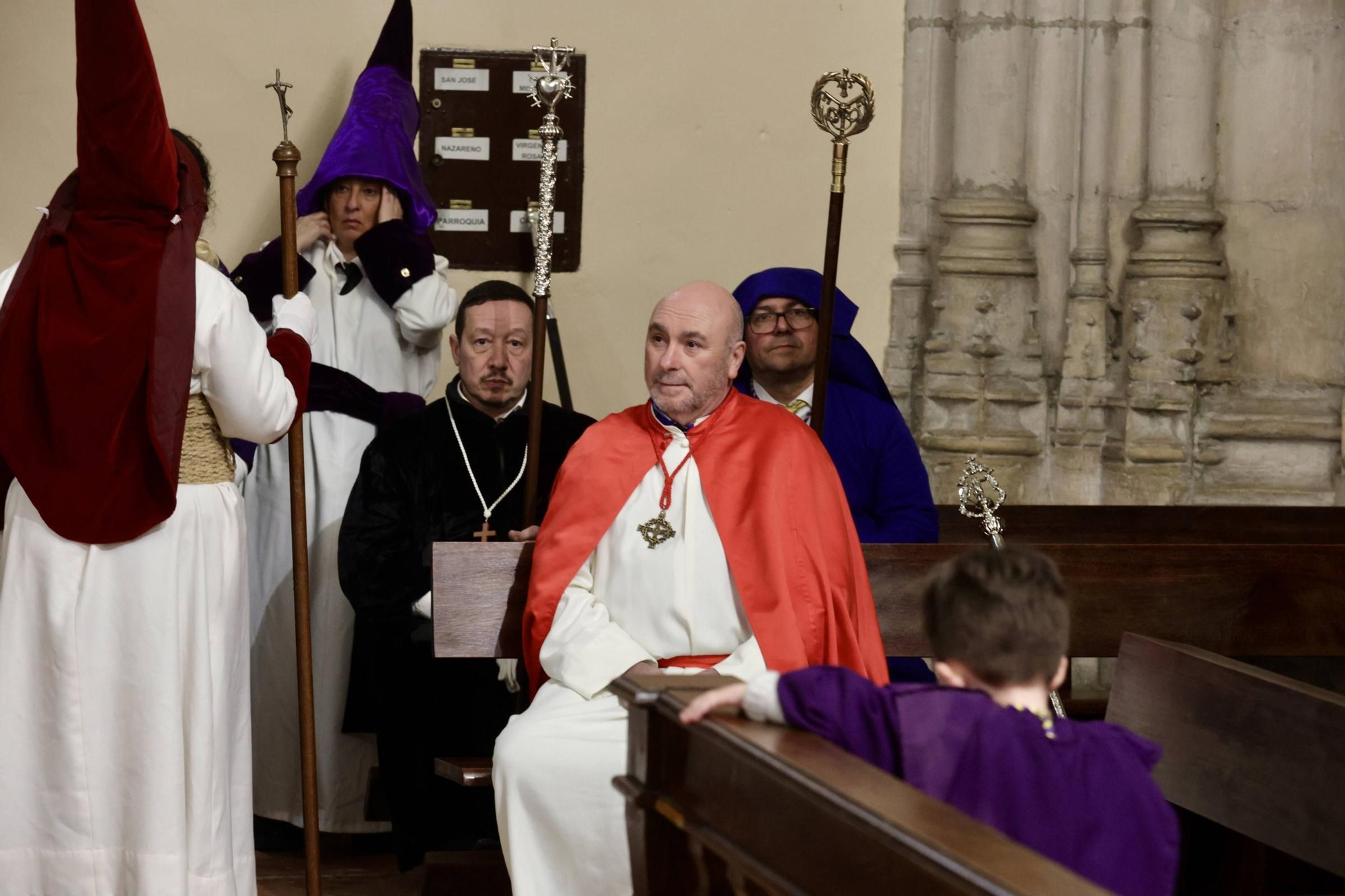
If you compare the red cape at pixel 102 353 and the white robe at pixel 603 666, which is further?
the white robe at pixel 603 666

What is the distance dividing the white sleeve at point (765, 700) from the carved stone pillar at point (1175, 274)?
3.82 m

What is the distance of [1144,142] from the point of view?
621 centimetres

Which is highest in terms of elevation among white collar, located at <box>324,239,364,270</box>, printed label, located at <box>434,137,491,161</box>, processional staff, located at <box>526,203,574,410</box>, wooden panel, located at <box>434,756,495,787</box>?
printed label, located at <box>434,137,491,161</box>

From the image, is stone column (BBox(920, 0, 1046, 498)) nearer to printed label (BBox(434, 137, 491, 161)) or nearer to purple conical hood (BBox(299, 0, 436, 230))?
printed label (BBox(434, 137, 491, 161))

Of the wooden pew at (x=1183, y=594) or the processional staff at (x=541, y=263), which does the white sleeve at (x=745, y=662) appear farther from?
the processional staff at (x=541, y=263)

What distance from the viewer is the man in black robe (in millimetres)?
4754

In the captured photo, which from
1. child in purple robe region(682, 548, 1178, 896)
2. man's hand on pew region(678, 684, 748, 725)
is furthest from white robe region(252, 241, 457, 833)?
child in purple robe region(682, 548, 1178, 896)

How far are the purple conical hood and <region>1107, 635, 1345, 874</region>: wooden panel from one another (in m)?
2.85

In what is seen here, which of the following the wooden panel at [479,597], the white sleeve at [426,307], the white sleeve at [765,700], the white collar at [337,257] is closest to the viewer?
the white sleeve at [765,700]

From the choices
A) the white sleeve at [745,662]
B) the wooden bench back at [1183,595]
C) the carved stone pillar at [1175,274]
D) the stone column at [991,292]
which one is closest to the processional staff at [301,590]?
the white sleeve at [745,662]

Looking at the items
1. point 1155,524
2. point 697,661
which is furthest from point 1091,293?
point 697,661

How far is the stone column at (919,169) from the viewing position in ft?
21.0

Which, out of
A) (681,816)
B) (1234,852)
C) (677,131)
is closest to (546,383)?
(677,131)

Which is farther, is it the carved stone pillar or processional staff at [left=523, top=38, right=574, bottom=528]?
the carved stone pillar
